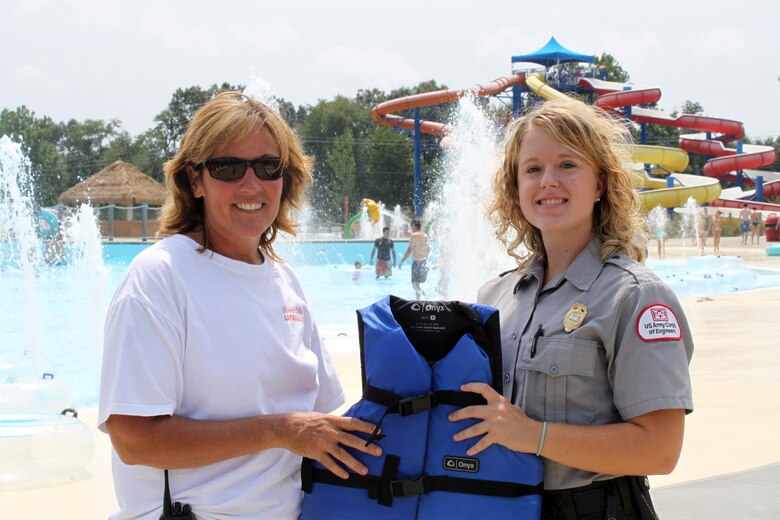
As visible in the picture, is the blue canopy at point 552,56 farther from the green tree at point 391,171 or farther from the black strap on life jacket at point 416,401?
the black strap on life jacket at point 416,401

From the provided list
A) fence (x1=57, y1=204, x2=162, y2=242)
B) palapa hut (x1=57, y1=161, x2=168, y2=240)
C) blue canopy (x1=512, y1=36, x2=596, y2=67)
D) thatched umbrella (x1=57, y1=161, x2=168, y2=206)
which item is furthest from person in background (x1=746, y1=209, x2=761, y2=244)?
thatched umbrella (x1=57, y1=161, x2=168, y2=206)

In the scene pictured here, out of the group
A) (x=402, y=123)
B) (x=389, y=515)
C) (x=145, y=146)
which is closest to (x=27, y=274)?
(x=389, y=515)

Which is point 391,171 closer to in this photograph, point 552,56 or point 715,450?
point 552,56

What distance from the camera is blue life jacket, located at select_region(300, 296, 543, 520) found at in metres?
1.91

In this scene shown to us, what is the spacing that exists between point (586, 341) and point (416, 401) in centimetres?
44

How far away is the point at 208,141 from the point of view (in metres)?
2.14

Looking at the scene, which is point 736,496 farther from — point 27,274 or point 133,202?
point 133,202

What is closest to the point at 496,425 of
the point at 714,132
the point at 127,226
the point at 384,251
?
the point at 384,251

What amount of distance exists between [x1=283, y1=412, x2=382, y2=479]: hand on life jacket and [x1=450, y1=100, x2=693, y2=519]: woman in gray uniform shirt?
0.24 meters

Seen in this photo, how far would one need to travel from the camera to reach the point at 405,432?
195cm

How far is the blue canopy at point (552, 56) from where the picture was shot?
37938mm

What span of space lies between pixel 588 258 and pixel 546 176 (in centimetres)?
25

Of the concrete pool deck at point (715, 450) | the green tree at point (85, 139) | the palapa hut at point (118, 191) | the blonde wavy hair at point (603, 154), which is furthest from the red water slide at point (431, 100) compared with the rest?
the green tree at point (85, 139)

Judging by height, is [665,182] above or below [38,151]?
below
